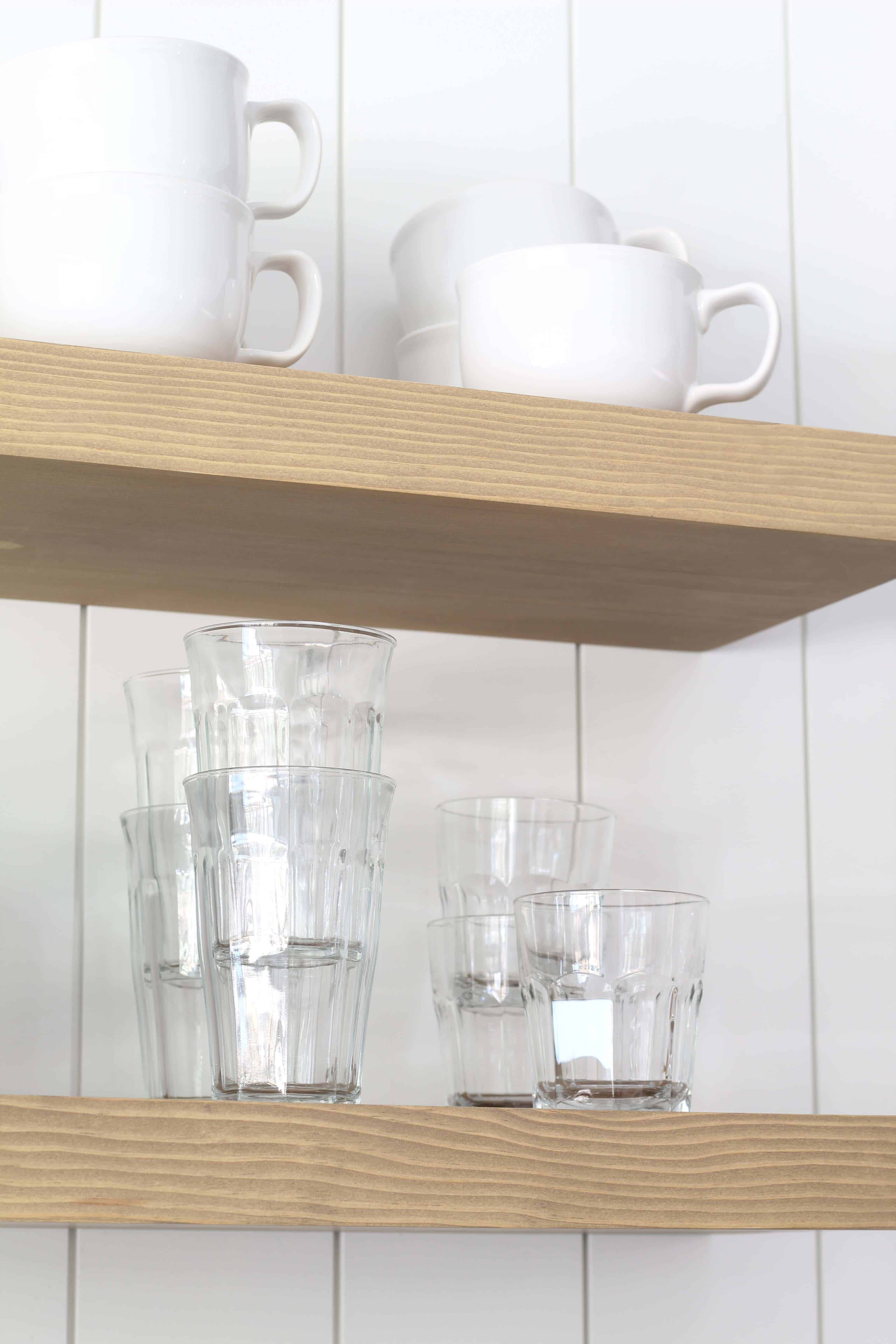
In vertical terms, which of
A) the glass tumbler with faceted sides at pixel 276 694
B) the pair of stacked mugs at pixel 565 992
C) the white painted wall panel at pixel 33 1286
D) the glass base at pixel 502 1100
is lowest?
the white painted wall panel at pixel 33 1286

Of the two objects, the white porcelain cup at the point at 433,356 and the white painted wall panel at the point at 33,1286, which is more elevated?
the white porcelain cup at the point at 433,356

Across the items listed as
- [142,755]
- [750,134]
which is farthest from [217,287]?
[750,134]

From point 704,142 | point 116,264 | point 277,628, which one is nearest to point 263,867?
point 277,628

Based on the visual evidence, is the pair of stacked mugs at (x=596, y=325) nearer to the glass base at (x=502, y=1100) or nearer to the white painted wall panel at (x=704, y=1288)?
the glass base at (x=502, y=1100)

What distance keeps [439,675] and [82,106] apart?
1.30ft

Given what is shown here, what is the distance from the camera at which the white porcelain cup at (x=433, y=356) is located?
0.86 m

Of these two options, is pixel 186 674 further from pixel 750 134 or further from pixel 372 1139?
pixel 750 134

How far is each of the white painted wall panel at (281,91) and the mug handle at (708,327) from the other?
0.26 m

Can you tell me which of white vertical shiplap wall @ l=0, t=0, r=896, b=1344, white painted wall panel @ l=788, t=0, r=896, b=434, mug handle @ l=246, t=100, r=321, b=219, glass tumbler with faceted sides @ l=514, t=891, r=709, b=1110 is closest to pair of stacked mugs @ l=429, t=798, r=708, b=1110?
glass tumbler with faceted sides @ l=514, t=891, r=709, b=1110

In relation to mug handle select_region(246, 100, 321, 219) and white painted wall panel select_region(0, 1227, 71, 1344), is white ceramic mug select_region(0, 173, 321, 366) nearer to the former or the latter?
mug handle select_region(246, 100, 321, 219)

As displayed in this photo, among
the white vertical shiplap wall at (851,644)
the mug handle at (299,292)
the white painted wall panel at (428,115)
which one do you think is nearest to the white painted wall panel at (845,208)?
the white vertical shiplap wall at (851,644)

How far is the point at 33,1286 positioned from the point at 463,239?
2.09 feet

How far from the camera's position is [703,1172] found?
65 centimetres

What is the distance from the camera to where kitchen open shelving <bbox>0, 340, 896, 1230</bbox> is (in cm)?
59
